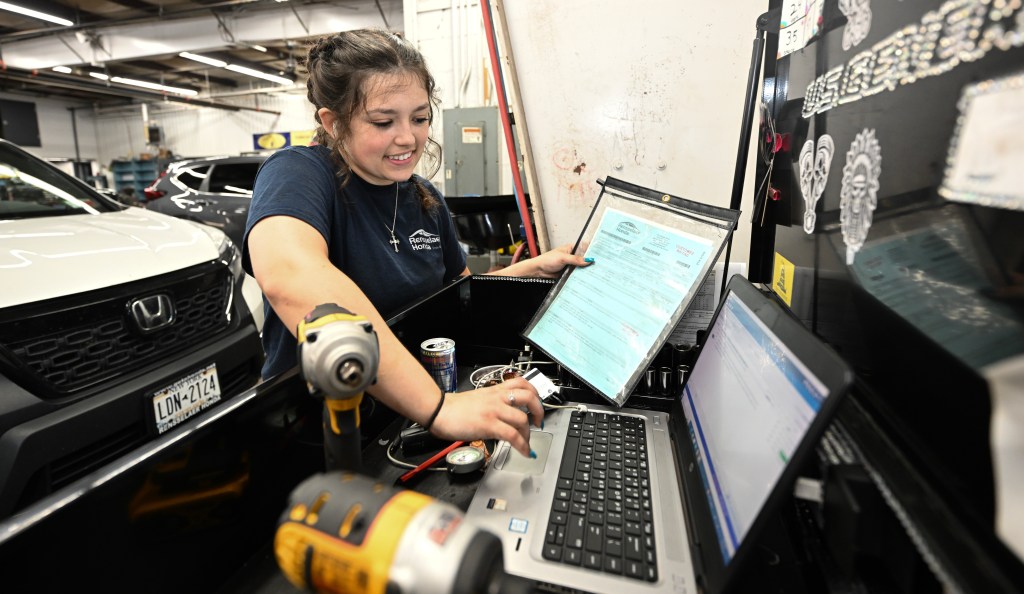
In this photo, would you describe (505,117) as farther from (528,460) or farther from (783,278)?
(528,460)

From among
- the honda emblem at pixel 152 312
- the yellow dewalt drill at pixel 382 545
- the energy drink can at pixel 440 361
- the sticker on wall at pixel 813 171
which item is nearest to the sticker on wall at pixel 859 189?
the sticker on wall at pixel 813 171

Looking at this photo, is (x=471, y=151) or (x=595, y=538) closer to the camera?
(x=595, y=538)

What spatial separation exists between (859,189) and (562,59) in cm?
117

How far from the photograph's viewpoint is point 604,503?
666 mm

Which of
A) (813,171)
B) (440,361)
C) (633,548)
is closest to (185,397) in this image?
(440,361)

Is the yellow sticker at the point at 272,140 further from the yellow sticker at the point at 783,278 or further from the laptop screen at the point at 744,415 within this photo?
the laptop screen at the point at 744,415

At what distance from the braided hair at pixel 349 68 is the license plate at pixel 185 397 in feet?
3.47

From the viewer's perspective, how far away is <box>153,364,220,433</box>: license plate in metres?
1.56

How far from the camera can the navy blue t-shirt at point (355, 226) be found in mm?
952

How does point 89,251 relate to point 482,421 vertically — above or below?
above

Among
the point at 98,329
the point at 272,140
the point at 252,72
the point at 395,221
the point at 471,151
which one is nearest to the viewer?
the point at 395,221

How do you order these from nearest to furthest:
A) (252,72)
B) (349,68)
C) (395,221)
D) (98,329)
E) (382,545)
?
1. (382,545)
2. (349,68)
3. (395,221)
4. (98,329)
5. (252,72)

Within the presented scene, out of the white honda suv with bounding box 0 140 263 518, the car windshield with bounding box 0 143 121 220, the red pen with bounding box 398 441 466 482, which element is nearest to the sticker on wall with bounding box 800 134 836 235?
the red pen with bounding box 398 441 466 482

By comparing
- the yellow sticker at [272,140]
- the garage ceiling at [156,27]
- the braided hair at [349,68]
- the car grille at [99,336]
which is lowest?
the car grille at [99,336]
